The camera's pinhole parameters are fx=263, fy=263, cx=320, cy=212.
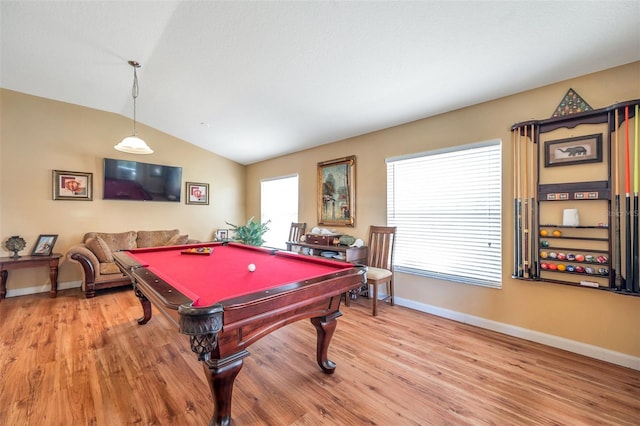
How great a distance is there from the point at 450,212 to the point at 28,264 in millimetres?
5762

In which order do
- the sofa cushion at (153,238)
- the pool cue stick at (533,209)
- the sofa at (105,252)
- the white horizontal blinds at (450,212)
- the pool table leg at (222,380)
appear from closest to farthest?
the pool table leg at (222,380), the pool cue stick at (533,209), the white horizontal blinds at (450,212), the sofa at (105,252), the sofa cushion at (153,238)

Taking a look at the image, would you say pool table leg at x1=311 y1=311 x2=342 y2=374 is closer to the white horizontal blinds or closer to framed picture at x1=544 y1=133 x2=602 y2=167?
the white horizontal blinds

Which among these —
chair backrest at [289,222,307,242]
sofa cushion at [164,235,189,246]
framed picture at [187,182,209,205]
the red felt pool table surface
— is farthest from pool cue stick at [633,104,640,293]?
framed picture at [187,182,209,205]

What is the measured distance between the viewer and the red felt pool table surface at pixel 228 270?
5.09 ft

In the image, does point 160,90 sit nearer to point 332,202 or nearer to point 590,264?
point 332,202

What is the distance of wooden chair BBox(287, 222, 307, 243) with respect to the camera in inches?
197

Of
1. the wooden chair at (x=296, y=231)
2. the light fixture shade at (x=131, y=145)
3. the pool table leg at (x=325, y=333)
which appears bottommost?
the pool table leg at (x=325, y=333)

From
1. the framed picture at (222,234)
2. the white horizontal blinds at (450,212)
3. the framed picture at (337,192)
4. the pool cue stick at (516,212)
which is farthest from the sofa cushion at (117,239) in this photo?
the pool cue stick at (516,212)

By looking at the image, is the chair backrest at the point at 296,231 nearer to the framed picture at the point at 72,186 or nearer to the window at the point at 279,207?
the window at the point at 279,207

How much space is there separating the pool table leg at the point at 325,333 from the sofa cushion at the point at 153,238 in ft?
13.9

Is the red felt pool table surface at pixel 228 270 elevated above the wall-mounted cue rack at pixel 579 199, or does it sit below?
below

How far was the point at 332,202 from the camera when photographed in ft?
14.8

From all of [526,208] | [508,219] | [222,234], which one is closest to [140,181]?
[222,234]

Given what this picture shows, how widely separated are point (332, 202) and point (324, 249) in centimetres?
90
